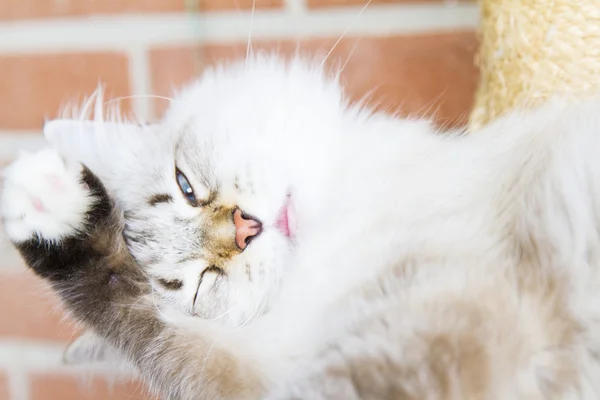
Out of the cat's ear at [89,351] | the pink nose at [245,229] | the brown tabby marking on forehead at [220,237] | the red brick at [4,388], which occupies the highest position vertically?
the pink nose at [245,229]

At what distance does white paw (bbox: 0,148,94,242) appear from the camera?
2.10 ft

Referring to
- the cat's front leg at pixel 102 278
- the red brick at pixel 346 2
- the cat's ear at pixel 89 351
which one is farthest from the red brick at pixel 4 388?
the red brick at pixel 346 2

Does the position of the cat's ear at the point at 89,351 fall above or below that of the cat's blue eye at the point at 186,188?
below

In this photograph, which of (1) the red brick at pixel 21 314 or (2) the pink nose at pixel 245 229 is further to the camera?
(1) the red brick at pixel 21 314

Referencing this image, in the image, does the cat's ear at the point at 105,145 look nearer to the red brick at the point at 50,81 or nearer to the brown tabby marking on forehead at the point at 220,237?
the brown tabby marking on forehead at the point at 220,237

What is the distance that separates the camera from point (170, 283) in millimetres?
711

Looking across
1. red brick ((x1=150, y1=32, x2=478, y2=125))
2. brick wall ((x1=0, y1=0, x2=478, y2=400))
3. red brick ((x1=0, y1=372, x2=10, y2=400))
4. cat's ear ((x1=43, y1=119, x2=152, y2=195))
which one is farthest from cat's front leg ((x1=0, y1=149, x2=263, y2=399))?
red brick ((x1=0, y1=372, x2=10, y2=400))

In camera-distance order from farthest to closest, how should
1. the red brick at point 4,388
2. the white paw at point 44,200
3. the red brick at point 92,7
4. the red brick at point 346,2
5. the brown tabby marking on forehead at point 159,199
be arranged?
1. the red brick at point 4,388
2. the red brick at point 92,7
3. the red brick at point 346,2
4. the brown tabby marking on forehead at point 159,199
5. the white paw at point 44,200

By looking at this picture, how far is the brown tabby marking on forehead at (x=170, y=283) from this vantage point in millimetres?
708

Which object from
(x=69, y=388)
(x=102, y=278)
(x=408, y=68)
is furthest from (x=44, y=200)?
(x=69, y=388)

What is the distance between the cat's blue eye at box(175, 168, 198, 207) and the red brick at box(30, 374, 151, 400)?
611 millimetres

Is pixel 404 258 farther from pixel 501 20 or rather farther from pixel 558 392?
pixel 501 20

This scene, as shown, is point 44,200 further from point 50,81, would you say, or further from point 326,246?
point 50,81

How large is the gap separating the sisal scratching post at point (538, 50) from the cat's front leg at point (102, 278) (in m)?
0.48
